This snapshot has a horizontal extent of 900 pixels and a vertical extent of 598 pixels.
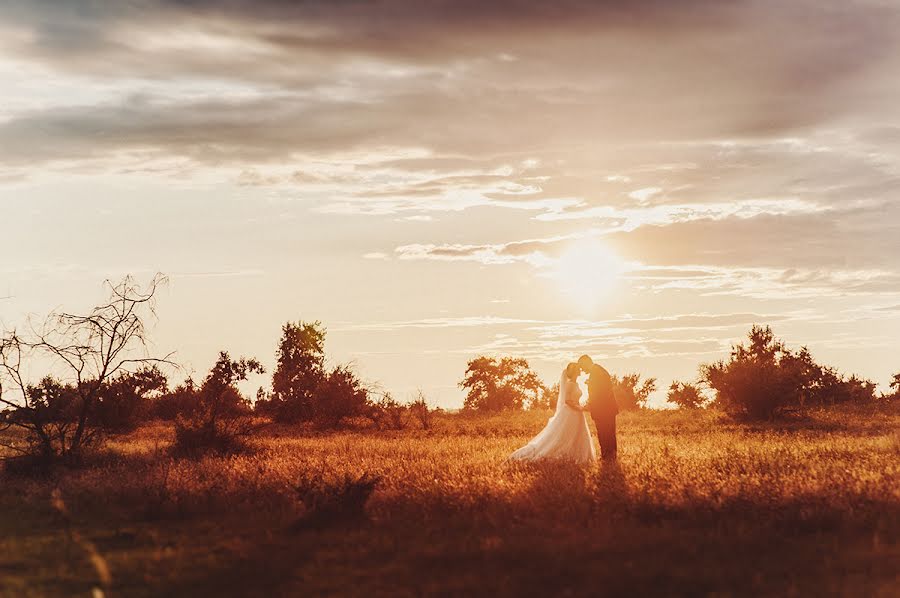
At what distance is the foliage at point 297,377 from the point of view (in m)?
42.6

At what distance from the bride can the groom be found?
320 millimetres

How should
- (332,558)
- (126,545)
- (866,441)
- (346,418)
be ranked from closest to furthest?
(332,558) → (126,545) → (866,441) → (346,418)

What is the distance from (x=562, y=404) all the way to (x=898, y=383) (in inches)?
1613

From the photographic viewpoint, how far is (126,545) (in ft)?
43.7

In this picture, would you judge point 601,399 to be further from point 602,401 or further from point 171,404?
point 171,404

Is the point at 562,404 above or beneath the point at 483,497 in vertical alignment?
above

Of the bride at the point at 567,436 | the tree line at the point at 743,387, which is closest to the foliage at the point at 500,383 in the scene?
the tree line at the point at 743,387

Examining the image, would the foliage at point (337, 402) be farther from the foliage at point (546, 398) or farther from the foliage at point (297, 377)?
the foliage at point (546, 398)

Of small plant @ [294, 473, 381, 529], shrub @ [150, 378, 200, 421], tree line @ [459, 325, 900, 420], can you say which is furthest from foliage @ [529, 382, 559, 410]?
small plant @ [294, 473, 381, 529]

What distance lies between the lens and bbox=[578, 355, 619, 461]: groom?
21.1 meters

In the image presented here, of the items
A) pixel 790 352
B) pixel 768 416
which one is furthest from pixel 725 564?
pixel 790 352

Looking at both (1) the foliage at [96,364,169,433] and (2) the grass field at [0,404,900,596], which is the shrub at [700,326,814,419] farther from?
(1) the foliage at [96,364,169,433]

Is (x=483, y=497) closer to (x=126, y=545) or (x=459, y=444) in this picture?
(x=126, y=545)

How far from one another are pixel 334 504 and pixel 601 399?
854 centimetres
